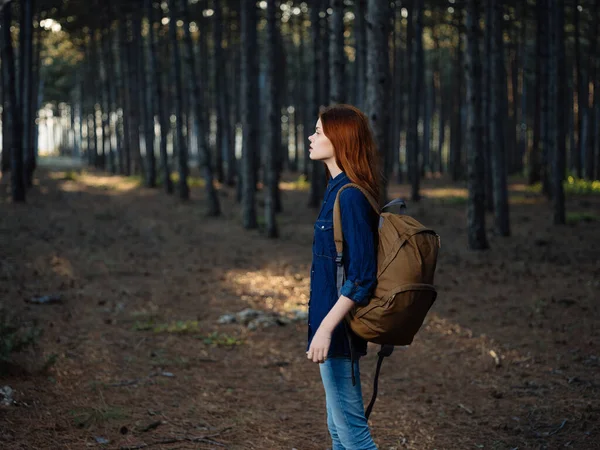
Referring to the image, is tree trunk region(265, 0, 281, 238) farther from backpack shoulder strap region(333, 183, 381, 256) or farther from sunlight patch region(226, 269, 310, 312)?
backpack shoulder strap region(333, 183, 381, 256)

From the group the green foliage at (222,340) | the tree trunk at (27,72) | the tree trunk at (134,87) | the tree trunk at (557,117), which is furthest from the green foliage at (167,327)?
the tree trunk at (134,87)

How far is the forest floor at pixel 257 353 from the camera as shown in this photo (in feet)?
17.5

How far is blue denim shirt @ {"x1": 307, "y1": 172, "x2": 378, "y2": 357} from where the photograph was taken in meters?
3.05

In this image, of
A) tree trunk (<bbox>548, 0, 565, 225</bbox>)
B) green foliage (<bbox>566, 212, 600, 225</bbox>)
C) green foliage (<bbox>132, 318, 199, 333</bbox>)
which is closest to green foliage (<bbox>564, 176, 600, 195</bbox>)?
green foliage (<bbox>566, 212, 600, 225</bbox>)

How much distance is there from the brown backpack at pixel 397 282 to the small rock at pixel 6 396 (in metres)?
3.65

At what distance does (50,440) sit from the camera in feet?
16.2

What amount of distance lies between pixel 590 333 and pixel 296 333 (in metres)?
3.53

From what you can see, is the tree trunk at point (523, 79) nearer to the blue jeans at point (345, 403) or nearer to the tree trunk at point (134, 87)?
the tree trunk at point (134, 87)

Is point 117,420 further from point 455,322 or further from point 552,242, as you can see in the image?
point 552,242

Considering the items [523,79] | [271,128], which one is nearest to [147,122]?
[271,128]

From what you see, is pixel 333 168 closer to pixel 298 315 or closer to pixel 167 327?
pixel 167 327

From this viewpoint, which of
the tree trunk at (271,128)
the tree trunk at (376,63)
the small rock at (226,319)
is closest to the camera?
the small rock at (226,319)

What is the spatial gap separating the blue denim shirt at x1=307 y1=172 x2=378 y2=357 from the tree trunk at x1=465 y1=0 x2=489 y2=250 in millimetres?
10694

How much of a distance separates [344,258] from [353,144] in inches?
21.5
